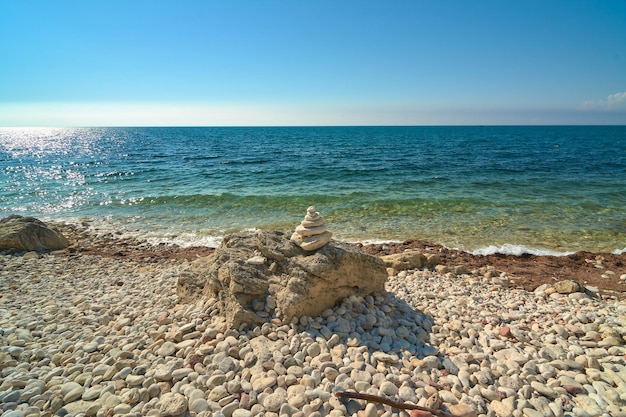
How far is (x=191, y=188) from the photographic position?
20641mm

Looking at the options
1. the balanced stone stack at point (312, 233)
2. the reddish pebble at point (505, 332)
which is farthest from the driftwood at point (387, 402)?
the balanced stone stack at point (312, 233)

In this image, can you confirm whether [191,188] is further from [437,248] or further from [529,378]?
[529,378]

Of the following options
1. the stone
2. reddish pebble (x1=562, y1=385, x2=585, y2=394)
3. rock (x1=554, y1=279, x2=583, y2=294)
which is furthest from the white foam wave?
the stone

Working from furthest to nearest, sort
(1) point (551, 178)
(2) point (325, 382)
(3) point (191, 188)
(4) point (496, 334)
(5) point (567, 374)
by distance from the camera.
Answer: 1. (1) point (551, 178)
2. (3) point (191, 188)
3. (4) point (496, 334)
4. (5) point (567, 374)
5. (2) point (325, 382)

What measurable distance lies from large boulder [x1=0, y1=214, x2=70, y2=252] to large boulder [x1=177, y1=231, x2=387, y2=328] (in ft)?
24.3

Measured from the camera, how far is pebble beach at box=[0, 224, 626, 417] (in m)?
3.63

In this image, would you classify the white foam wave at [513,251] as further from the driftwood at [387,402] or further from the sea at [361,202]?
the driftwood at [387,402]

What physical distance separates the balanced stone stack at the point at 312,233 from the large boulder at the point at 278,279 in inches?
5.1

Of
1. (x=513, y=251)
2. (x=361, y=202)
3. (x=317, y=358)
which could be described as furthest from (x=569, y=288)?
(x=361, y=202)

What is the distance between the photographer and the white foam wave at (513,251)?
1005 centimetres

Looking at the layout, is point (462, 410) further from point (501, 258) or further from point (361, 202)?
point (361, 202)

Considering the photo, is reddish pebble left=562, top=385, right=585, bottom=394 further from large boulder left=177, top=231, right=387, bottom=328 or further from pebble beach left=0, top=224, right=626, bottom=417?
large boulder left=177, top=231, right=387, bottom=328

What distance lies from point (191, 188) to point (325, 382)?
18.9 metres

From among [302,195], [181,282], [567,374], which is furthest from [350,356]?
[302,195]
